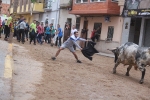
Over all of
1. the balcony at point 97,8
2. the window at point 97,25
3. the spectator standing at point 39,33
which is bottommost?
the spectator standing at point 39,33

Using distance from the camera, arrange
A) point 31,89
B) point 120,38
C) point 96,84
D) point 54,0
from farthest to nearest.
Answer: point 54,0, point 120,38, point 96,84, point 31,89

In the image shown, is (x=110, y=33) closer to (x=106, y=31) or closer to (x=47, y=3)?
(x=106, y=31)

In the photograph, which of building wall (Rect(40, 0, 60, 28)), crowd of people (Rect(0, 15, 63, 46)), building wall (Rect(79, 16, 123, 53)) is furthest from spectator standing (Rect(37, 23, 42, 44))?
building wall (Rect(40, 0, 60, 28))

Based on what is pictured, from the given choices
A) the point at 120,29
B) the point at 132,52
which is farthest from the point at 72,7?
the point at 132,52

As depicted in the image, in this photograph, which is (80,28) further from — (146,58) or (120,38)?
(146,58)

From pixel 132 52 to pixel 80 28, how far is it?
54.7 feet

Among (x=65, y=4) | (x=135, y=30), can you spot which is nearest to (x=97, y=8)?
(x=135, y=30)

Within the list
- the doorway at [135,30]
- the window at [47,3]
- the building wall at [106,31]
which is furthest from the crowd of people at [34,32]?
the window at [47,3]

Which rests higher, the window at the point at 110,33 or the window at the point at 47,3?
the window at the point at 47,3

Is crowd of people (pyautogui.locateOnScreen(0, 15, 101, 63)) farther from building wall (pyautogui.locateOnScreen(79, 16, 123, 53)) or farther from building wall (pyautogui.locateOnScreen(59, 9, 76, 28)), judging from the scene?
building wall (pyautogui.locateOnScreen(59, 9, 76, 28))

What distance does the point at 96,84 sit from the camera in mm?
8031

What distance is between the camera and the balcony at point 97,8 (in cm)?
2125

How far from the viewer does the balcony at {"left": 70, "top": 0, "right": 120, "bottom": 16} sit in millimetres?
21250

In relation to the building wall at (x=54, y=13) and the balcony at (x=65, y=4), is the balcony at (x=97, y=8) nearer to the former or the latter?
the balcony at (x=65, y=4)
